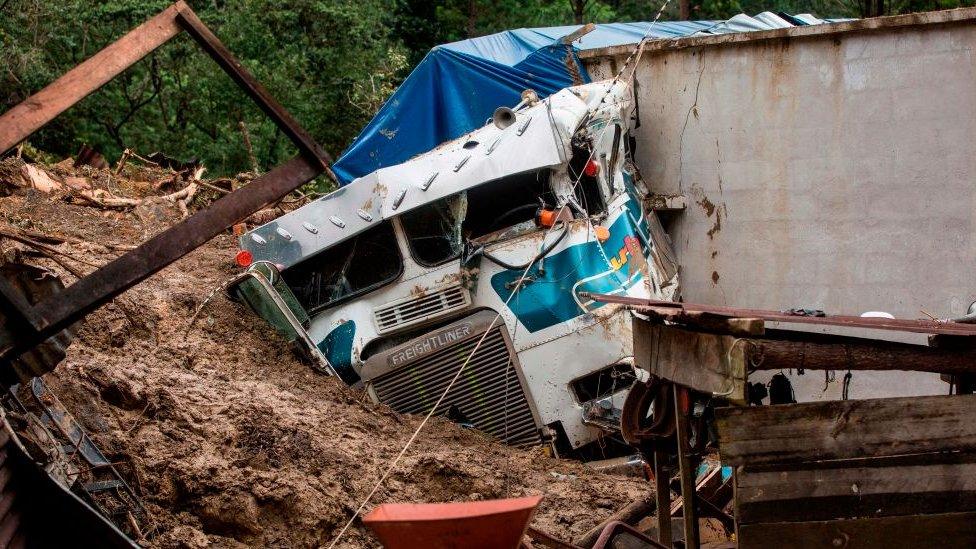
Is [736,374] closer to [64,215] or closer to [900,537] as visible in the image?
[900,537]

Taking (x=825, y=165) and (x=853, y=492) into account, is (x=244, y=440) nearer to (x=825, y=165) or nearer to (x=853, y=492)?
(x=853, y=492)

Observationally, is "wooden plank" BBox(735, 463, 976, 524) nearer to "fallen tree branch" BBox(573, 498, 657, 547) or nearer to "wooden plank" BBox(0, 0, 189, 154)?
"fallen tree branch" BBox(573, 498, 657, 547)

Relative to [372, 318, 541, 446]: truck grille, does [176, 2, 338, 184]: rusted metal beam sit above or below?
above

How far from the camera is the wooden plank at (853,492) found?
14.3 feet

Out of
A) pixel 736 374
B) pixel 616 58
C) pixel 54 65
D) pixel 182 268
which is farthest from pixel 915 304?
pixel 54 65

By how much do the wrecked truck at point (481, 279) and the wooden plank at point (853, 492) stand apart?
12.6 ft

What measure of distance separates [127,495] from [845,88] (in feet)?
24.5

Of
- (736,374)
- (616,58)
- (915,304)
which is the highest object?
(616,58)

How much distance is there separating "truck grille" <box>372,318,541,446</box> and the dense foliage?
35.3ft

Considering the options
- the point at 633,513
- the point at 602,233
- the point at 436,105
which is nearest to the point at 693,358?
the point at 633,513

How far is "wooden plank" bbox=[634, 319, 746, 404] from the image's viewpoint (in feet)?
14.1

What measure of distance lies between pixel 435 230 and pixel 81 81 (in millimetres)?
4767

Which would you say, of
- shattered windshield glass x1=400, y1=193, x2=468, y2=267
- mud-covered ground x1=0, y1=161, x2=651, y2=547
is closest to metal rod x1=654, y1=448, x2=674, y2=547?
mud-covered ground x1=0, y1=161, x2=651, y2=547

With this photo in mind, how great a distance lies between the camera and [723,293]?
1105cm
